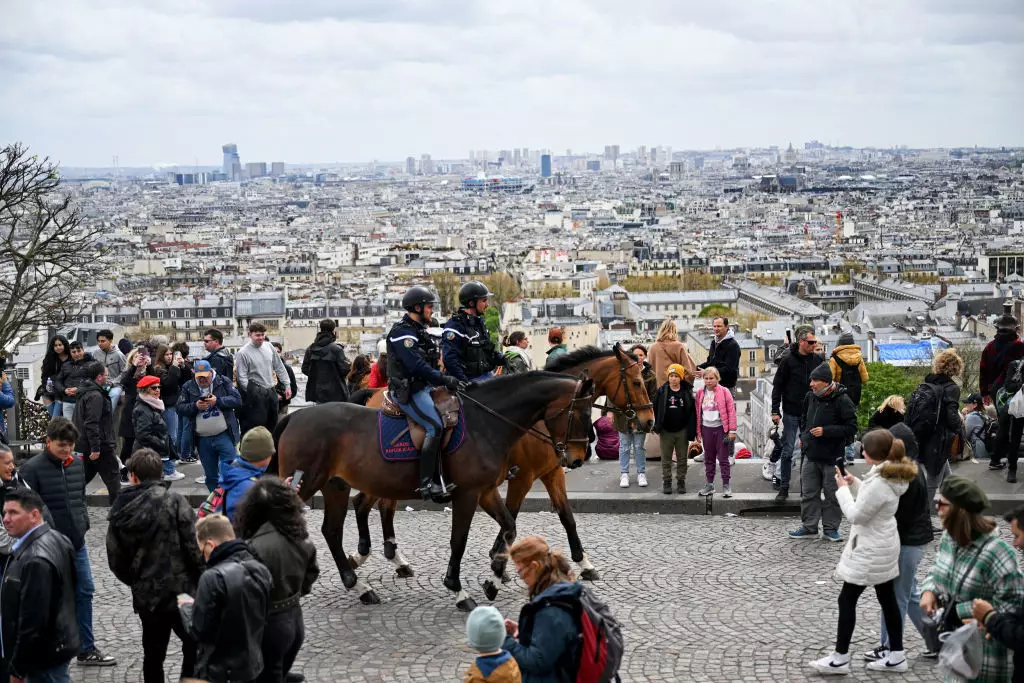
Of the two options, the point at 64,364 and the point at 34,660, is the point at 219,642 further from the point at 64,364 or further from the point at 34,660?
the point at 64,364

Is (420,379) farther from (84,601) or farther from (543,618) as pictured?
(543,618)

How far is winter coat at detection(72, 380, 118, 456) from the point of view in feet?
37.2

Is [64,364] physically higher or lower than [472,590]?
higher

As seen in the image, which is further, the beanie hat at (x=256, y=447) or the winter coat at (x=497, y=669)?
the beanie hat at (x=256, y=447)

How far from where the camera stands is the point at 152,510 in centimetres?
762

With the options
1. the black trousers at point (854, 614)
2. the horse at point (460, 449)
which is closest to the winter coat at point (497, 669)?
the black trousers at point (854, 614)

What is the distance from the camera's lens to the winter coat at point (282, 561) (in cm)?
689

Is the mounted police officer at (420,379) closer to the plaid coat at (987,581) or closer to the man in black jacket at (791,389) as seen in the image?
the man in black jacket at (791,389)

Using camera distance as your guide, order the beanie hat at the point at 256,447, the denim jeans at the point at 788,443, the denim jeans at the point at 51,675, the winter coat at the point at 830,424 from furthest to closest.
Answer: the denim jeans at the point at 788,443, the winter coat at the point at 830,424, the beanie hat at the point at 256,447, the denim jeans at the point at 51,675

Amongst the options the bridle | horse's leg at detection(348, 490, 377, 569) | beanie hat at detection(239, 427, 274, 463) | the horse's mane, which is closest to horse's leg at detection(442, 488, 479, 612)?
the bridle

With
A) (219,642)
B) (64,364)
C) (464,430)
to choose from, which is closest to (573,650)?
(219,642)

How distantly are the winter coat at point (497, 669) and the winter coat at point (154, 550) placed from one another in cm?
214

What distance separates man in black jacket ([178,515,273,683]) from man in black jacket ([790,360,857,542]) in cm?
587

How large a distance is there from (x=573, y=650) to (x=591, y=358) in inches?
192
